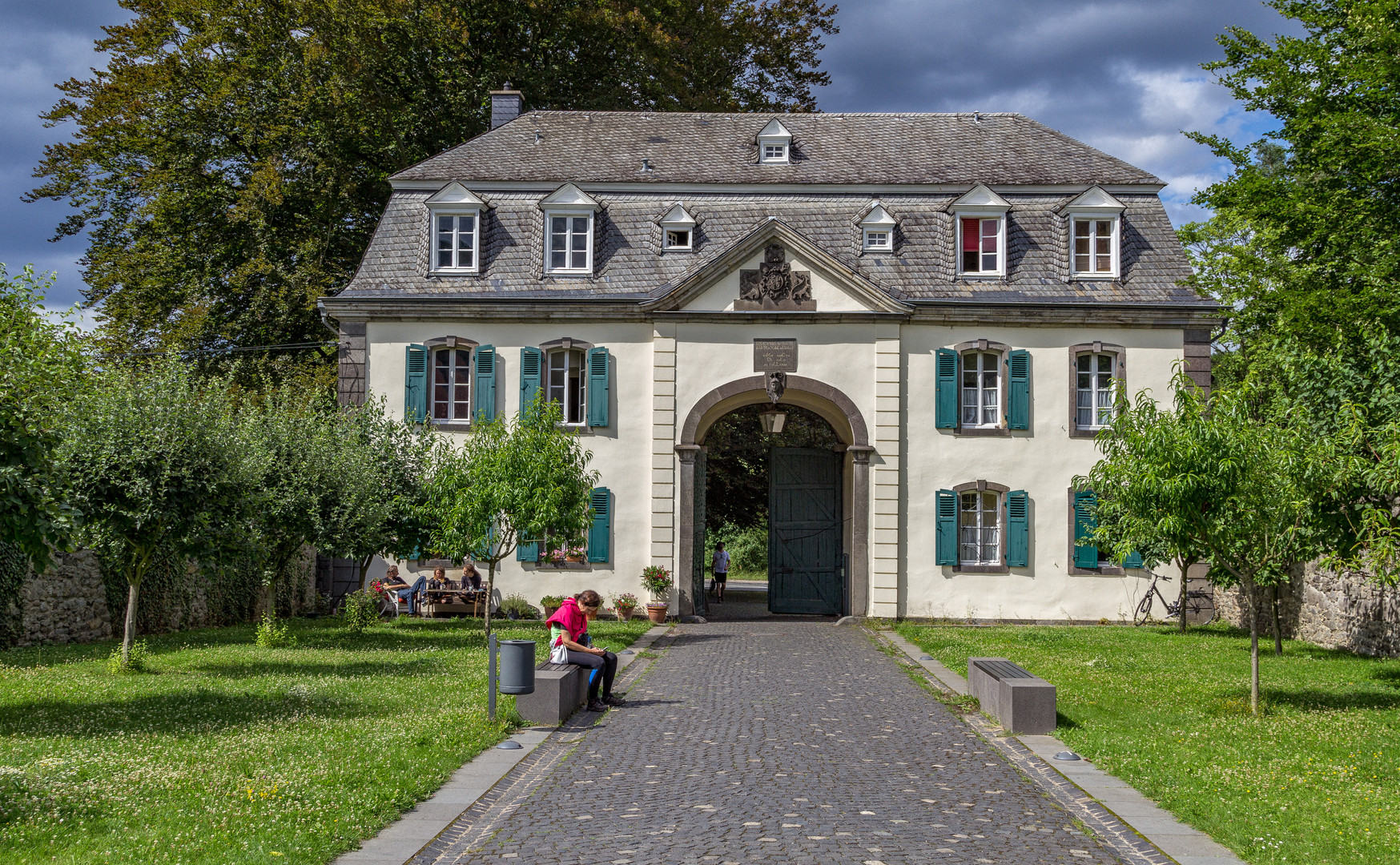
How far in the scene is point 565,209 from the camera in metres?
24.1

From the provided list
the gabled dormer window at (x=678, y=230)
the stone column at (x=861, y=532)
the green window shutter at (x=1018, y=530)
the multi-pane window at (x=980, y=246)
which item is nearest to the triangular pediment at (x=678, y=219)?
the gabled dormer window at (x=678, y=230)

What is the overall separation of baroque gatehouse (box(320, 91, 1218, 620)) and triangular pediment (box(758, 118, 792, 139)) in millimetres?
1474

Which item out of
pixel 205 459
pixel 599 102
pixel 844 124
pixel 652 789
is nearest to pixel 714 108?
pixel 599 102

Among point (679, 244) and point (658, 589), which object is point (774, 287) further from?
point (658, 589)

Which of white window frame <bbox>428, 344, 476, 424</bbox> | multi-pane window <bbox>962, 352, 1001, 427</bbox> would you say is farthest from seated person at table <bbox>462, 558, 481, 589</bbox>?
multi-pane window <bbox>962, 352, 1001, 427</bbox>

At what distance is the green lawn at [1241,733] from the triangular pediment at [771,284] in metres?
7.21

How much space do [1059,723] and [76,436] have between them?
429 inches

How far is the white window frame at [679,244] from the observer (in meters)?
24.3

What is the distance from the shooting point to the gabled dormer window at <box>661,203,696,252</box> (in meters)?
24.2

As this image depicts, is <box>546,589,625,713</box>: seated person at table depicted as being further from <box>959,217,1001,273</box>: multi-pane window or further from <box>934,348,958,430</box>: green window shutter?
<box>959,217,1001,273</box>: multi-pane window

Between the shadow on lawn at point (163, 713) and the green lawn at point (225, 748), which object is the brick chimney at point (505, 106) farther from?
the shadow on lawn at point (163, 713)

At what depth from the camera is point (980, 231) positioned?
79.2 feet

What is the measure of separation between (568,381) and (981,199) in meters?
9.14

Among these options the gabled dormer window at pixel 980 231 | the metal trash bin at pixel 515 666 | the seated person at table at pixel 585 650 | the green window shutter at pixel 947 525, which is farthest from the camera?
the gabled dormer window at pixel 980 231
